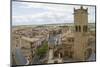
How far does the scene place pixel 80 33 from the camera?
319cm

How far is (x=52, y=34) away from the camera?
3043 millimetres

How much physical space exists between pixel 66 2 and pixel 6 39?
43.2 inches

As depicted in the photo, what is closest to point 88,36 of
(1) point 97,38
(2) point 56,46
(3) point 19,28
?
(1) point 97,38

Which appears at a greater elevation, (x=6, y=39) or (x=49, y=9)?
(x=49, y=9)

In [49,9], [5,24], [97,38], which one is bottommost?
[97,38]

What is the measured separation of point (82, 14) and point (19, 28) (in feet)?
3.41

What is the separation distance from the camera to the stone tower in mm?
3164

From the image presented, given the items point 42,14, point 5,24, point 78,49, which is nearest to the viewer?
point 5,24

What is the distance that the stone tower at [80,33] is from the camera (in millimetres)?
3164

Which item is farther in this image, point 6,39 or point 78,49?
point 78,49

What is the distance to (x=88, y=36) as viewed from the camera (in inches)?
127

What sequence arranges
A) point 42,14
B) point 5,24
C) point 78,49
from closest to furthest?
point 5,24 < point 42,14 < point 78,49

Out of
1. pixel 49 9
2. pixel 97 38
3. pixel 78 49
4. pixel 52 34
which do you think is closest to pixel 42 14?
pixel 49 9

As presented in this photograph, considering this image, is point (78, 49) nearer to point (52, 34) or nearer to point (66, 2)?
point (52, 34)
